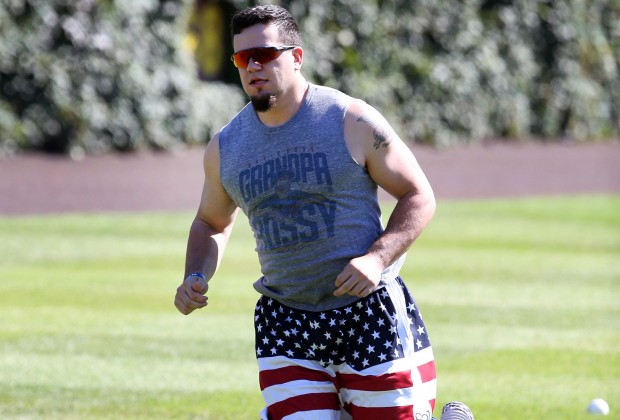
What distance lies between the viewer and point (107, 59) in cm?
1866

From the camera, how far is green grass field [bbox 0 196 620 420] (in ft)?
23.4

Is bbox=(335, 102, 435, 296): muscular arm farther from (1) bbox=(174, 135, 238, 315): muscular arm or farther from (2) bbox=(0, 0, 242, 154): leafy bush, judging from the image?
(2) bbox=(0, 0, 242, 154): leafy bush

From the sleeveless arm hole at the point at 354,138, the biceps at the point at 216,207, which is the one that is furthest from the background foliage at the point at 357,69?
the sleeveless arm hole at the point at 354,138

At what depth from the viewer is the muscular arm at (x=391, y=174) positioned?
4664 millimetres

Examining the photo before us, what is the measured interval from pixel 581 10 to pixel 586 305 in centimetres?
1682

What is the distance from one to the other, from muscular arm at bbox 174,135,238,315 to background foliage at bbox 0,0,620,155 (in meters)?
12.9

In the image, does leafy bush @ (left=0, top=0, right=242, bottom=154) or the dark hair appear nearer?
the dark hair

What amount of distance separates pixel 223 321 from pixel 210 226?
4.50 meters

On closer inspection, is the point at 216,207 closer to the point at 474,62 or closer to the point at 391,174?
the point at 391,174

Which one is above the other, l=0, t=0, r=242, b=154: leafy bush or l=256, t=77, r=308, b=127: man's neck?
l=0, t=0, r=242, b=154: leafy bush

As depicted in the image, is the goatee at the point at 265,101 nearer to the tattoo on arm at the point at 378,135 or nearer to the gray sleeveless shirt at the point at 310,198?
the gray sleeveless shirt at the point at 310,198

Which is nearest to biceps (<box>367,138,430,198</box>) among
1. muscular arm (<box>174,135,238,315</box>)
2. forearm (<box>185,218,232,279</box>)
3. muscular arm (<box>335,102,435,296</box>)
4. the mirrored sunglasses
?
muscular arm (<box>335,102,435,296</box>)

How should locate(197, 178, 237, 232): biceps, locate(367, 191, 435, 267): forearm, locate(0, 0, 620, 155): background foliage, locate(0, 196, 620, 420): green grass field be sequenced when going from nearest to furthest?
locate(367, 191, 435, 267): forearm
locate(197, 178, 237, 232): biceps
locate(0, 196, 620, 420): green grass field
locate(0, 0, 620, 155): background foliage

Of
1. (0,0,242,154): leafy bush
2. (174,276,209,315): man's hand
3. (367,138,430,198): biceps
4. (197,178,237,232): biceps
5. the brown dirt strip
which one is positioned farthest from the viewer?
(0,0,242,154): leafy bush
